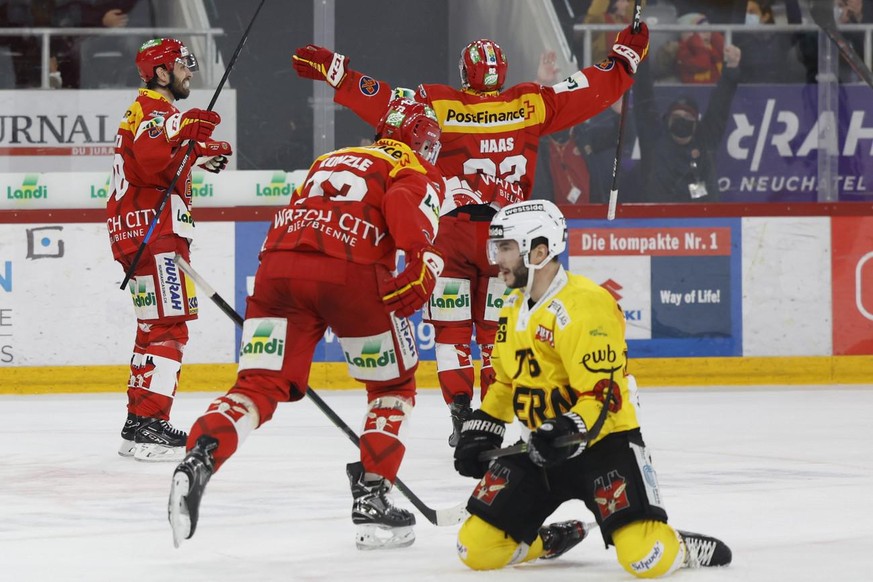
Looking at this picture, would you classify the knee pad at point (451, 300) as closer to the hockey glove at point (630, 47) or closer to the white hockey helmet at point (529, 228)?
the hockey glove at point (630, 47)

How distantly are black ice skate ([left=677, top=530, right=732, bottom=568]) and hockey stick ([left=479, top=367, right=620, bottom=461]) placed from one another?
344 millimetres

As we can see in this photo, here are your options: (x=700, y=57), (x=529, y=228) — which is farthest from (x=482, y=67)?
(x=700, y=57)

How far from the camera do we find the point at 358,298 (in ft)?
13.3

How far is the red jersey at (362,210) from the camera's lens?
3986 millimetres

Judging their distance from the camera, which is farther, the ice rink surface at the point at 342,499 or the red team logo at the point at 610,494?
the ice rink surface at the point at 342,499

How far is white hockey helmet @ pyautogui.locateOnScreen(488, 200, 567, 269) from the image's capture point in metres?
3.65

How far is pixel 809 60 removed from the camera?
9102 mm

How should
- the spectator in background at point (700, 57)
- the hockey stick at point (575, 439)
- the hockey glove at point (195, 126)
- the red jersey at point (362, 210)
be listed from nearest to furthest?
→ the hockey stick at point (575, 439)
the red jersey at point (362, 210)
the hockey glove at point (195, 126)
the spectator in background at point (700, 57)

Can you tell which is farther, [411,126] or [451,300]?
[451,300]

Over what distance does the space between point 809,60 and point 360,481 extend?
19.2 ft

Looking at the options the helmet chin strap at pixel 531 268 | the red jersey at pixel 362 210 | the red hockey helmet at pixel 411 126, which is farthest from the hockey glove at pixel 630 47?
the helmet chin strap at pixel 531 268

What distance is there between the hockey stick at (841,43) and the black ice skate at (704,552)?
6035 millimetres

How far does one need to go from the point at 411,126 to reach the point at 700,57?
508 centimetres

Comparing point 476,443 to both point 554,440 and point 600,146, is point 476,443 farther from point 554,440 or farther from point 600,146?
point 600,146
